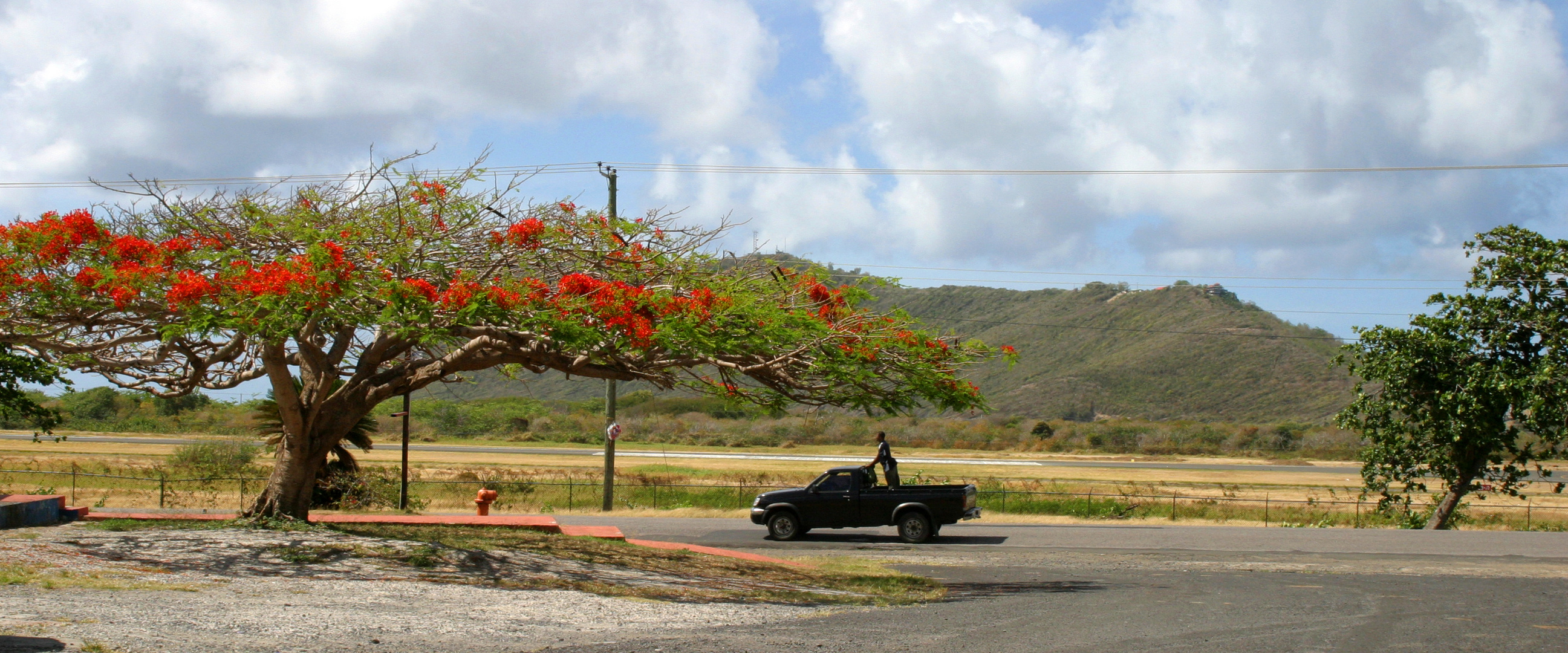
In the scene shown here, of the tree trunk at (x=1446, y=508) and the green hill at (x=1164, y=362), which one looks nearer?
the tree trunk at (x=1446, y=508)

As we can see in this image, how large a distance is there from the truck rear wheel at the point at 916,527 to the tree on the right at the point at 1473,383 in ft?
35.4

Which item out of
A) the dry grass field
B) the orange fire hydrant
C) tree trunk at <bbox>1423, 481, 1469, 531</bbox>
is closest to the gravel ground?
the orange fire hydrant

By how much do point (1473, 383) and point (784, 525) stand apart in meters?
14.4

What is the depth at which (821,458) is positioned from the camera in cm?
6125

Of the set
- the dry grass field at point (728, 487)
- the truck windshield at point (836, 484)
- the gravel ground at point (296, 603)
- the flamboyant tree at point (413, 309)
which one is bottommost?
the dry grass field at point (728, 487)

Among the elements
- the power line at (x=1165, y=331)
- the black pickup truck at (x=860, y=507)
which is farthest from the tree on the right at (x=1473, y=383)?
the power line at (x=1165, y=331)

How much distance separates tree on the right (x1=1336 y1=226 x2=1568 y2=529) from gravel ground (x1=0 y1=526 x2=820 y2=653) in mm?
17808

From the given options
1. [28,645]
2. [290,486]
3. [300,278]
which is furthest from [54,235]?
[28,645]

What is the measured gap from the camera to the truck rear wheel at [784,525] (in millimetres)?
20391

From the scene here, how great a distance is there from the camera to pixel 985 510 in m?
29.4

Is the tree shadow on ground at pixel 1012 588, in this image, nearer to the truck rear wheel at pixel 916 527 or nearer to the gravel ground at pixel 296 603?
the gravel ground at pixel 296 603

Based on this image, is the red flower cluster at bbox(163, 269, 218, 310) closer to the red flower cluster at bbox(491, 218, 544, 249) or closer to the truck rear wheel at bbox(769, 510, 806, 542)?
the red flower cluster at bbox(491, 218, 544, 249)

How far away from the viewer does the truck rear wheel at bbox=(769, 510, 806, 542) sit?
66.9 ft

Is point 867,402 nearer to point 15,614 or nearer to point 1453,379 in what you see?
point 15,614
